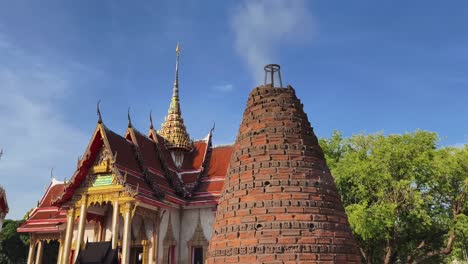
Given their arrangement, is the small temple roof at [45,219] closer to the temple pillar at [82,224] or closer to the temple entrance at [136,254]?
the temple pillar at [82,224]

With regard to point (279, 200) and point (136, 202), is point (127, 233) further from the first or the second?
point (279, 200)

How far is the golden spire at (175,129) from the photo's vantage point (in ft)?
72.4

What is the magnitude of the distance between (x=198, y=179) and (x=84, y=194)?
5.21m

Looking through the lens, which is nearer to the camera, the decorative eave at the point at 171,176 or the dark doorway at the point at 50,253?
the decorative eave at the point at 171,176

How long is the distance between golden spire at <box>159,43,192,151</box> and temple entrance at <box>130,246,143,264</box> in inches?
213

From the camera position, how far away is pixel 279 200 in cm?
557

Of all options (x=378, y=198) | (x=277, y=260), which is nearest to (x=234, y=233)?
(x=277, y=260)

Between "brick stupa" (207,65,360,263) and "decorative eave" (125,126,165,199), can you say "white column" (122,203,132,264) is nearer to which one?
"decorative eave" (125,126,165,199)

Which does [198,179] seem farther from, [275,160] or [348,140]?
[275,160]

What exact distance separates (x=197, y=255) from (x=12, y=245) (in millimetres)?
20614

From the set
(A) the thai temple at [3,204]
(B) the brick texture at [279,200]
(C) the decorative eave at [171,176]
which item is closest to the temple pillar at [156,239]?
(C) the decorative eave at [171,176]

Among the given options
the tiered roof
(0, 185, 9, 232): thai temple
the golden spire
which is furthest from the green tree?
the golden spire

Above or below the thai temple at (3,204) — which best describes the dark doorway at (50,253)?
below

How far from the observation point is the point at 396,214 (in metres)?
16.9
